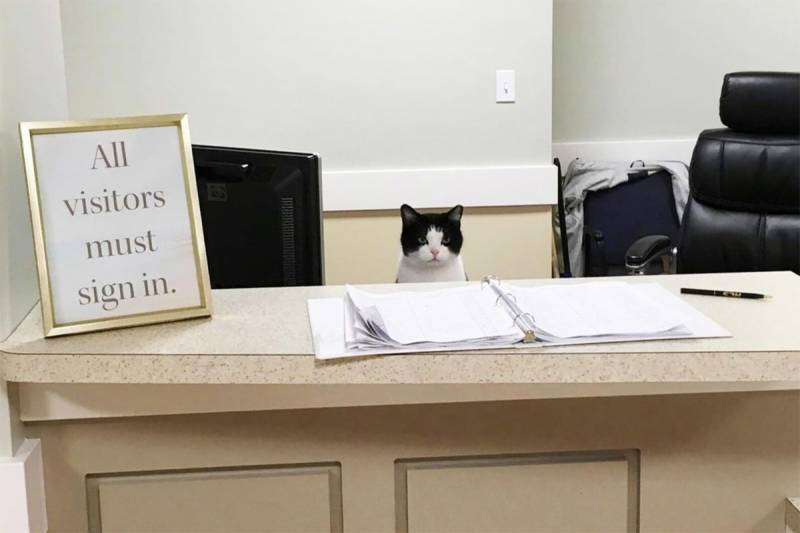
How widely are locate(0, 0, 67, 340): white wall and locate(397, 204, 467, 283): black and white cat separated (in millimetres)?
1178

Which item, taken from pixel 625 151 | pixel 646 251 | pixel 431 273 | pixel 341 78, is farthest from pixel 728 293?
pixel 625 151

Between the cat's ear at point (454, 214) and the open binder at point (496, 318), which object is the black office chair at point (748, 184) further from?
the open binder at point (496, 318)

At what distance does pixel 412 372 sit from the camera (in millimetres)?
972

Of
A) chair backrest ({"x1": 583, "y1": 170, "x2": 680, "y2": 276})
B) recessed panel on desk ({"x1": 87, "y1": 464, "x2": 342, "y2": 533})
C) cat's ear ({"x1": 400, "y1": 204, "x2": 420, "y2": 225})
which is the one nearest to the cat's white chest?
cat's ear ({"x1": 400, "y1": 204, "x2": 420, "y2": 225})

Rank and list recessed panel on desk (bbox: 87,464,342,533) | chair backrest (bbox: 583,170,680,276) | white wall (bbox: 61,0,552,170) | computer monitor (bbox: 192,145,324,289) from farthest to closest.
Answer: chair backrest (bbox: 583,170,680,276) < white wall (bbox: 61,0,552,170) < computer monitor (bbox: 192,145,324,289) < recessed panel on desk (bbox: 87,464,342,533)

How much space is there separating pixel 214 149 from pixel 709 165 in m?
1.55

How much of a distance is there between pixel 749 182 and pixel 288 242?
153 cm

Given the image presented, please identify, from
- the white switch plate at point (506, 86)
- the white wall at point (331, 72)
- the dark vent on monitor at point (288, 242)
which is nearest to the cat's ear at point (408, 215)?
the white wall at point (331, 72)

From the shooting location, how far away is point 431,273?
2262 millimetres

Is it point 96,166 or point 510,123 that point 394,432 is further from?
point 510,123

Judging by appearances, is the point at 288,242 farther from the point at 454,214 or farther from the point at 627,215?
the point at 627,215

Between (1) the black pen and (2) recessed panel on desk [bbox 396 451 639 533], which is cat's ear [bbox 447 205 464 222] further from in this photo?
(2) recessed panel on desk [bbox 396 451 639 533]

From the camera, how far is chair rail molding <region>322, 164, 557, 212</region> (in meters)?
3.15

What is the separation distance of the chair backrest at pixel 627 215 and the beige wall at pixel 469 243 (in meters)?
0.56
